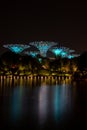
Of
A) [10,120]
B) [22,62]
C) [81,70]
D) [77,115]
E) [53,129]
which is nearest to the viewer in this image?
[53,129]

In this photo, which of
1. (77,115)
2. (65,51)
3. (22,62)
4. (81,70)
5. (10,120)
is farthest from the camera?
(65,51)

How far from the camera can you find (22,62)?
8912 centimetres

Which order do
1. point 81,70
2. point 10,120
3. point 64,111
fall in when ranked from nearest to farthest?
point 10,120
point 64,111
point 81,70

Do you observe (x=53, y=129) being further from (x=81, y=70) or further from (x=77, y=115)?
(x=81, y=70)

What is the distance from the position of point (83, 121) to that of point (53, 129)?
7.74 ft

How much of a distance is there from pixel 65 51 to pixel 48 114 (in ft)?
293

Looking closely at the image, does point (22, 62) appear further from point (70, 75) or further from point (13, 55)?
point (70, 75)

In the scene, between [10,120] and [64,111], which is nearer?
[10,120]

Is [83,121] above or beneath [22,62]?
beneath

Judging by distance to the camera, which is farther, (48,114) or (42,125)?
(48,114)

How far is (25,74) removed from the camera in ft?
294

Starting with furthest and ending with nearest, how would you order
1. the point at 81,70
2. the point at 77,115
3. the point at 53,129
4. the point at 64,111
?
the point at 81,70 < the point at 64,111 < the point at 77,115 < the point at 53,129

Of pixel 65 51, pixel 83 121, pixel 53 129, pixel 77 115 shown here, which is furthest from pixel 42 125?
pixel 65 51

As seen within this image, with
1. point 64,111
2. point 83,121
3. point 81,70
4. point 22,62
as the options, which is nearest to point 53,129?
point 83,121
